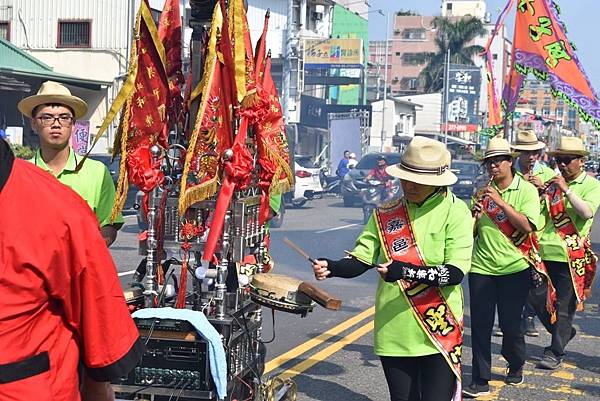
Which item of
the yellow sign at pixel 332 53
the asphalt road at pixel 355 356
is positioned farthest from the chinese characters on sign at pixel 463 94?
the asphalt road at pixel 355 356

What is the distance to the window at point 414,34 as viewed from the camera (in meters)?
103

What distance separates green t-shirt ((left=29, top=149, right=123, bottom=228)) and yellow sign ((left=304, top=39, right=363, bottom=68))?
41.0 meters

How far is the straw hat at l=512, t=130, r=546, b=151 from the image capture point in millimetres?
8086

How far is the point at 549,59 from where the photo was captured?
1040 cm

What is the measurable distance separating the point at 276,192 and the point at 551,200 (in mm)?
3378

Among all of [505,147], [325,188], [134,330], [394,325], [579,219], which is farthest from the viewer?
[325,188]

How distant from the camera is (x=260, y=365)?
5.70 m

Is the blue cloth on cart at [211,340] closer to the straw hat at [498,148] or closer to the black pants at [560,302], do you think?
the straw hat at [498,148]

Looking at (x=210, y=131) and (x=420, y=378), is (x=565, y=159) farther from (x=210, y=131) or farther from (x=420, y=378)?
(x=210, y=131)

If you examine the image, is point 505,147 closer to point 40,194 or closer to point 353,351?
point 353,351

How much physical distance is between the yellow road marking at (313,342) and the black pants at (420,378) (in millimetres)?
2263

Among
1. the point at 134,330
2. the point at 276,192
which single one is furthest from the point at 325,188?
the point at 134,330

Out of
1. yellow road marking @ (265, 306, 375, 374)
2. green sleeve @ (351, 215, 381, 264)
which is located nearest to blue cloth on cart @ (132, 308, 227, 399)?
green sleeve @ (351, 215, 381, 264)

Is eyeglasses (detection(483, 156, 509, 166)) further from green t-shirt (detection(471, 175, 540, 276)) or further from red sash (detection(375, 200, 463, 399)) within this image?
red sash (detection(375, 200, 463, 399))
